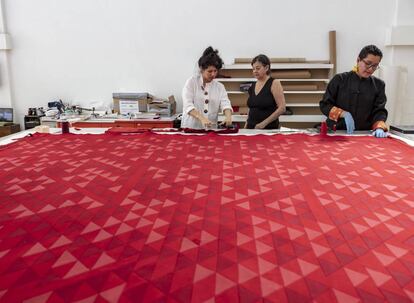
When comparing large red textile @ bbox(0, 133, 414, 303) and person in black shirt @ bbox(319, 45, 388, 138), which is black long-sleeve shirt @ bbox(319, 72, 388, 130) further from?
large red textile @ bbox(0, 133, 414, 303)

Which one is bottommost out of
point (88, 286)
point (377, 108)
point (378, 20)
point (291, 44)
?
point (88, 286)

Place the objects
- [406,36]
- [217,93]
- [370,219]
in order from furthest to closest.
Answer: [406,36] → [217,93] → [370,219]

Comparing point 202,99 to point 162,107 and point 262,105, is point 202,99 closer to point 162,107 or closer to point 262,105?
point 262,105

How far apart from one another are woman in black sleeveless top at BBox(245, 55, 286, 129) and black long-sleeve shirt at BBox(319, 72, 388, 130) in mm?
478

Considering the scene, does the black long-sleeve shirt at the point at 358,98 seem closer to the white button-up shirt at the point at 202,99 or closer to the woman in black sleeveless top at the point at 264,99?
the woman in black sleeveless top at the point at 264,99

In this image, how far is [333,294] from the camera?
2.44 feet

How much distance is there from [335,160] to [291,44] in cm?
283

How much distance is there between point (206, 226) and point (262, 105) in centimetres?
232

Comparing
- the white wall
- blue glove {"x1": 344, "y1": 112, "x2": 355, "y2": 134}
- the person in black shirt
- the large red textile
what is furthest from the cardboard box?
the large red textile

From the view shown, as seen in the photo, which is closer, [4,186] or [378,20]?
[4,186]

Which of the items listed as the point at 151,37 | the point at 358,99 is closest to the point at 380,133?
the point at 358,99

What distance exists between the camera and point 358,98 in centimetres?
275

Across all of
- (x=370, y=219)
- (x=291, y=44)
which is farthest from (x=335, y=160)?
(x=291, y=44)

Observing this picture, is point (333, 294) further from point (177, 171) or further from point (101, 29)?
point (101, 29)
